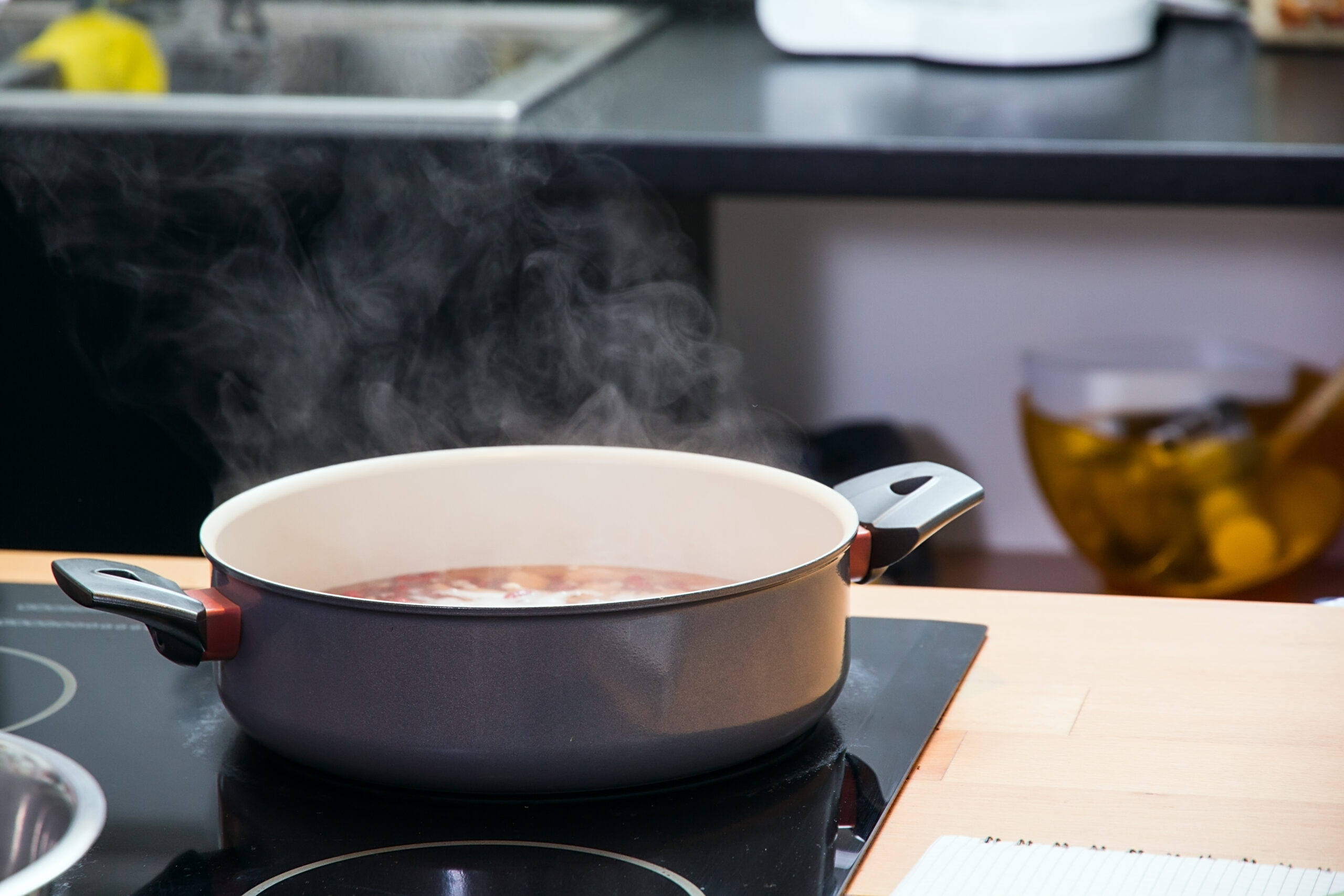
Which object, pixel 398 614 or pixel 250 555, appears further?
pixel 250 555

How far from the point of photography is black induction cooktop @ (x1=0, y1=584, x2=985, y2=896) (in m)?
0.46

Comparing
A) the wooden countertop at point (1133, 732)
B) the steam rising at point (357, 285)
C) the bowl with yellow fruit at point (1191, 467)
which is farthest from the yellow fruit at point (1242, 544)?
the wooden countertop at point (1133, 732)

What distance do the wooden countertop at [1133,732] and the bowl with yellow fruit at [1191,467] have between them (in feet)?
4.07

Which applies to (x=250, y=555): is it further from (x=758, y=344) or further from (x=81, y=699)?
(x=758, y=344)

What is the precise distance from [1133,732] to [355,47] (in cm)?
183

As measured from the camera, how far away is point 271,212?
1573mm

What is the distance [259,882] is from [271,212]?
3.94ft

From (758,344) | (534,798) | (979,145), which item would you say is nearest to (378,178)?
(979,145)

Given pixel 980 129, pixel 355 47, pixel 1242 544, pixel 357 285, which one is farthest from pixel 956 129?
pixel 355 47

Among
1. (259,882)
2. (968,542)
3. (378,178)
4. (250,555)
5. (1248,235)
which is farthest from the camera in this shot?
(968,542)

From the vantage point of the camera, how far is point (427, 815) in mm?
510

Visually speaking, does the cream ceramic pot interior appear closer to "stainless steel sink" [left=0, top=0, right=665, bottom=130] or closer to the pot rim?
the pot rim

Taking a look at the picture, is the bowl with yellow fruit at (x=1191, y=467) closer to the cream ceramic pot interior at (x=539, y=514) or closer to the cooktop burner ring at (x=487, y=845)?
the cream ceramic pot interior at (x=539, y=514)

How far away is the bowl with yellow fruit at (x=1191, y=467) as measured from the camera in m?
1.91
